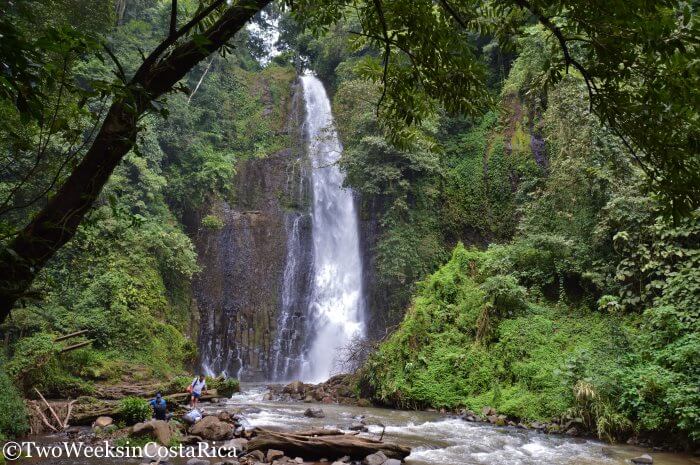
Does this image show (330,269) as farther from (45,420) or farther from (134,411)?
(45,420)

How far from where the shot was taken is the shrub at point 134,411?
30.4 ft

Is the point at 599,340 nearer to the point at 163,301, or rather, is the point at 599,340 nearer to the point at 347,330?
the point at 347,330

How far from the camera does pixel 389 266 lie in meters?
18.4

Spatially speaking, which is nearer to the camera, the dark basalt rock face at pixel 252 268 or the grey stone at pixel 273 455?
the grey stone at pixel 273 455

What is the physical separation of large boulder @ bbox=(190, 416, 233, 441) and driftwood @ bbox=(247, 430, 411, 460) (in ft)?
3.36

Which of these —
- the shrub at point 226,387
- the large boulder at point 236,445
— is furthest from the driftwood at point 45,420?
the shrub at point 226,387

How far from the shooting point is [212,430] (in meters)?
8.46

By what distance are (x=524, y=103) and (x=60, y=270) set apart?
17388mm

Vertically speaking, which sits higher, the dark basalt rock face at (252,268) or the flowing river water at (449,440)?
the dark basalt rock face at (252,268)

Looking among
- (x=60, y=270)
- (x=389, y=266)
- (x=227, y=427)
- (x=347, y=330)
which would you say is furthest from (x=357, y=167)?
(x=227, y=427)

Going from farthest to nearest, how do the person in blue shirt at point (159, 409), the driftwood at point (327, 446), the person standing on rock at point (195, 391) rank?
the person standing on rock at point (195, 391) → the person in blue shirt at point (159, 409) → the driftwood at point (327, 446)

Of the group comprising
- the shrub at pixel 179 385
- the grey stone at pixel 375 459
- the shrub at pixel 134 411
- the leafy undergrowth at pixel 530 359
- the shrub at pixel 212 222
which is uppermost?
the shrub at pixel 212 222

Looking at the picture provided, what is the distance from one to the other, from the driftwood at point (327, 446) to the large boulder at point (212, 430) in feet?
3.36

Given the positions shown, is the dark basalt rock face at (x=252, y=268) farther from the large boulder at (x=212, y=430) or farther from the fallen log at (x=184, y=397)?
the large boulder at (x=212, y=430)
